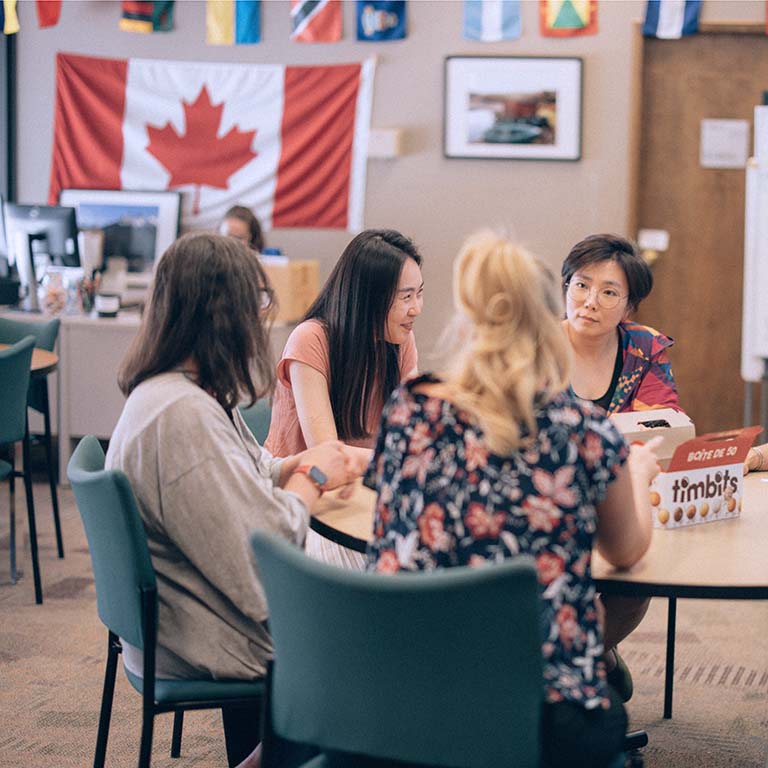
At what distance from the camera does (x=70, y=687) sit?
10.1 ft

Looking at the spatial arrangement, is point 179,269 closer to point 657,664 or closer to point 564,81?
point 657,664

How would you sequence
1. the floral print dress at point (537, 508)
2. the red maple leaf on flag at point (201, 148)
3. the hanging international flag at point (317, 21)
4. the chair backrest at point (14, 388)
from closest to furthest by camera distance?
1. the floral print dress at point (537, 508)
2. the chair backrest at point (14, 388)
3. the hanging international flag at point (317, 21)
4. the red maple leaf on flag at point (201, 148)

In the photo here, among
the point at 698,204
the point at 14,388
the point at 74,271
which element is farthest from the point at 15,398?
the point at 698,204

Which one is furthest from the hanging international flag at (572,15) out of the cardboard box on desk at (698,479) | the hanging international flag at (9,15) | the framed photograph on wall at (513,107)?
the cardboard box on desk at (698,479)

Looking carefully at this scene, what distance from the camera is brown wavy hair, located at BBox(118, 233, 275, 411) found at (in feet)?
6.35

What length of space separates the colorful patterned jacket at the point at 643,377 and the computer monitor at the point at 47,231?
3.32 m

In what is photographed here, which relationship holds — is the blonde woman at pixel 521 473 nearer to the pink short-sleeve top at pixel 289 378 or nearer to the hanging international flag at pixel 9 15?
the pink short-sleeve top at pixel 289 378

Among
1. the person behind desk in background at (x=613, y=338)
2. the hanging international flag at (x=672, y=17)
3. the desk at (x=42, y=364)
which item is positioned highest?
the hanging international flag at (x=672, y=17)

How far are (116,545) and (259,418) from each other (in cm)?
93

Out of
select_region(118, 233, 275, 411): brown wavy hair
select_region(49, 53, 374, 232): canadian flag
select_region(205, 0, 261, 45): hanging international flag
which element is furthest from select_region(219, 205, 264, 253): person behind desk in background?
select_region(118, 233, 275, 411): brown wavy hair

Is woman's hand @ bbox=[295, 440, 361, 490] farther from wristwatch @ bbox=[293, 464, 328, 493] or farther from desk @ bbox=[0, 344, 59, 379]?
desk @ bbox=[0, 344, 59, 379]

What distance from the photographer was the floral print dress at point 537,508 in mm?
1523

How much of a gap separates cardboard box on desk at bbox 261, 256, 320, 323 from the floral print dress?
11.9ft

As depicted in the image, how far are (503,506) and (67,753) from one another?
1.63 m
